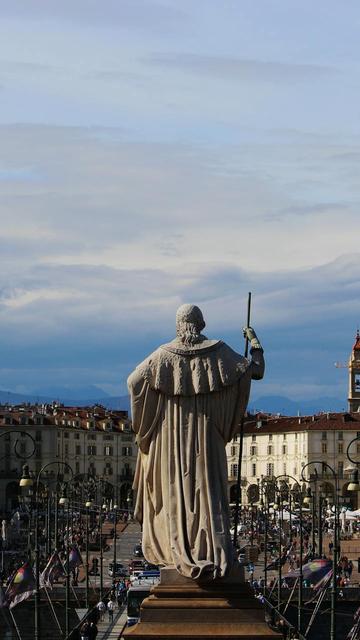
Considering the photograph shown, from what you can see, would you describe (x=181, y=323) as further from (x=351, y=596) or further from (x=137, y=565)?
(x=137, y=565)

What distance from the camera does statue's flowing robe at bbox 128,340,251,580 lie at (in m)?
24.1

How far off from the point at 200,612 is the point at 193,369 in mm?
2705

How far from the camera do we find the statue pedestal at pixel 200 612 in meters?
22.6

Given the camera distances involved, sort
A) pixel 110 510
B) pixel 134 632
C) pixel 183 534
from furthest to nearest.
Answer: pixel 110 510, pixel 183 534, pixel 134 632

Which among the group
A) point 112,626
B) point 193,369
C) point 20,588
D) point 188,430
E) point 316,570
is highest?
point 193,369

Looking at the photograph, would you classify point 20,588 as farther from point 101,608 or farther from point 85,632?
point 101,608

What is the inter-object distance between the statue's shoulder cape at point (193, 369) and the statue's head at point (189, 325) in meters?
0.21

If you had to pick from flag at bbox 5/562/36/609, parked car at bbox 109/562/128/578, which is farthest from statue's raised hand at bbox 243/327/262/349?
parked car at bbox 109/562/128/578

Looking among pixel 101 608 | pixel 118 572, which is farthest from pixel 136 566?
pixel 101 608

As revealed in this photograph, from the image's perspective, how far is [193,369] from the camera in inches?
952

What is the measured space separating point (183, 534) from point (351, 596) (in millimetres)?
57419

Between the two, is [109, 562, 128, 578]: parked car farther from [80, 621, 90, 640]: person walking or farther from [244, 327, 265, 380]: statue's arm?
[244, 327, 265, 380]: statue's arm

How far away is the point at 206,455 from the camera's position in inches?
952

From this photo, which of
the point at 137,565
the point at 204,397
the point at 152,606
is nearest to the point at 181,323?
the point at 204,397
